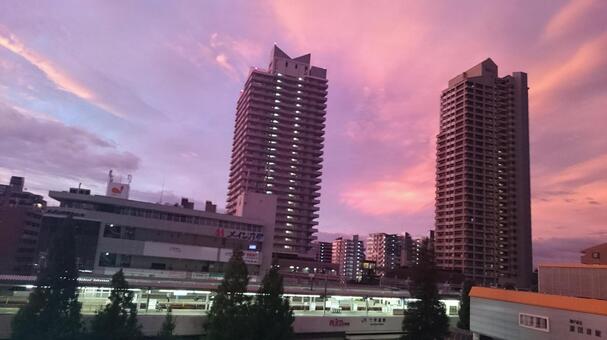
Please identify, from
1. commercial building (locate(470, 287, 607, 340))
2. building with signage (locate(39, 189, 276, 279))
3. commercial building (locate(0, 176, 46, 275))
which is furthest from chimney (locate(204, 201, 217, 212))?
commercial building (locate(470, 287, 607, 340))

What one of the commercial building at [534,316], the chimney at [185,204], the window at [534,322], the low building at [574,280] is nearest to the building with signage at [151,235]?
the chimney at [185,204]

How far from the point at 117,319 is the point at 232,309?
7960 millimetres

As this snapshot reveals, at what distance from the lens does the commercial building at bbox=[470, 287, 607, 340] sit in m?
28.1

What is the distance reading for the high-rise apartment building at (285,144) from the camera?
153 metres

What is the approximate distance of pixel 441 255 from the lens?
147500 mm

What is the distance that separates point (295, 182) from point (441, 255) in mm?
54267

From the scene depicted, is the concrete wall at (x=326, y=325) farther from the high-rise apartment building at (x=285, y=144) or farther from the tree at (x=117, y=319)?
the high-rise apartment building at (x=285, y=144)

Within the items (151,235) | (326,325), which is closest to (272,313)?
(326,325)

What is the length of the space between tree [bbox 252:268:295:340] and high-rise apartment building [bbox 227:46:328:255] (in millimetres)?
112445

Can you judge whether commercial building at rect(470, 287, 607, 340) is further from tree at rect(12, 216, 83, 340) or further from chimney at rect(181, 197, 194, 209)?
chimney at rect(181, 197, 194, 209)

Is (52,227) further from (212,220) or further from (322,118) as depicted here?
(322,118)

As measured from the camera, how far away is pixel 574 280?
34.1 metres

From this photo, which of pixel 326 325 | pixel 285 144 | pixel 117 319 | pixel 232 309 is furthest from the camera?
pixel 285 144

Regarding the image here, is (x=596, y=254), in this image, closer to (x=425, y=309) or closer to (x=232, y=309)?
(x=425, y=309)
